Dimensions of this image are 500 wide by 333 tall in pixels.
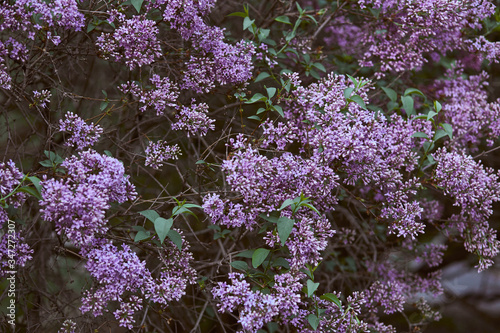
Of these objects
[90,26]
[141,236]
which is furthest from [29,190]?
[90,26]

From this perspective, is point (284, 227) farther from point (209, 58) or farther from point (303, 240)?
point (209, 58)

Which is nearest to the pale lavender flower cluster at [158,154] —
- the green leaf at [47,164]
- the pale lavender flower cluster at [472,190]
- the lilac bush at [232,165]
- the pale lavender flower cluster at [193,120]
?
the lilac bush at [232,165]

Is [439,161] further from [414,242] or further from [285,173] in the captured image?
[414,242]

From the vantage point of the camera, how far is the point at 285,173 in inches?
92.1

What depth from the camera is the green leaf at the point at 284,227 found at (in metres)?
2.11

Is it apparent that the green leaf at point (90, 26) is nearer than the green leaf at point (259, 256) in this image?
No

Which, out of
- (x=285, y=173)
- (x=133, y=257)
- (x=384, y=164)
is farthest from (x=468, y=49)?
(x=133, y=257)

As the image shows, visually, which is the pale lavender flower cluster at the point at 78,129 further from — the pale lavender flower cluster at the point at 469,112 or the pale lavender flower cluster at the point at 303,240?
the pale lavender flower cluster at the point at 469,112

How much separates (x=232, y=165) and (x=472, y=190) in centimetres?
139

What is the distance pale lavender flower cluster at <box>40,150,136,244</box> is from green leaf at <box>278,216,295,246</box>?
76 centimetres

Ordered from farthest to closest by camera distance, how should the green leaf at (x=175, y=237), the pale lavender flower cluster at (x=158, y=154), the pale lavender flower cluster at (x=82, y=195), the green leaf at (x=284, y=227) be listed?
the pale lavender flower cluster at (x=158, y=154)
the green leaf at (x=175, y=237)
the green leaf at (x=284, y=227)
the pale lavender flower cluster at (x=82, y=195)

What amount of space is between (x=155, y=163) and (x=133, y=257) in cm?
63

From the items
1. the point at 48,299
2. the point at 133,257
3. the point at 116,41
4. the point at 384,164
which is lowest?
the point at 48,299

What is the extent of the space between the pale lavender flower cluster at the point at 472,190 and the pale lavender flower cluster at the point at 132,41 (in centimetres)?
171
